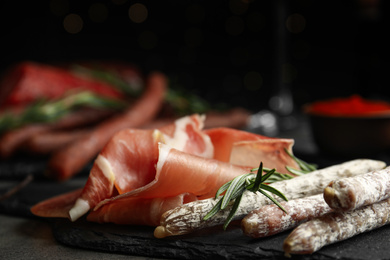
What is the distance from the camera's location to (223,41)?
2822mm

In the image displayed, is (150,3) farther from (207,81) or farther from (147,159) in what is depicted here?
(147,159)

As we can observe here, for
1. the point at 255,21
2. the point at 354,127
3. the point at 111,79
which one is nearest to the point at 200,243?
the point at 354,127

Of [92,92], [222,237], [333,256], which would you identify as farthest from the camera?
[92,92]

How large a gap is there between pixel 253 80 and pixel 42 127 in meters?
1.54

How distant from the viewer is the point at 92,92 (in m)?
1.89

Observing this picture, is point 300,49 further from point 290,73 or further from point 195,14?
point 195,14

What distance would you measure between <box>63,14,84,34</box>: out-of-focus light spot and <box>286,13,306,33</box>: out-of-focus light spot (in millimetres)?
1205

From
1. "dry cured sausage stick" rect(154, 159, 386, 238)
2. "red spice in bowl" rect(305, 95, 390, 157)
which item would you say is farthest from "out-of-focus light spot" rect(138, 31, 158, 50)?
"dry cured sausage stick" rect(154, 159, 386, 238)

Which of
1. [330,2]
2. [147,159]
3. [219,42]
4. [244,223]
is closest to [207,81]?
[219,42]

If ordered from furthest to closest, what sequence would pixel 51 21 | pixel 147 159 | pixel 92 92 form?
pixel 51 21
pixel 92 92
pixel 147 159

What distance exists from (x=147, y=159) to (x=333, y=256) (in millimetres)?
431

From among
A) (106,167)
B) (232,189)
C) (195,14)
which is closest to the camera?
(232,189)

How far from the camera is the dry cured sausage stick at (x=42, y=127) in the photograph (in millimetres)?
1658

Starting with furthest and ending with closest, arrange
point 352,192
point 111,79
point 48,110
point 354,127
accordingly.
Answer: point 111,79
point 48,110
point 354,127
point 352,192
